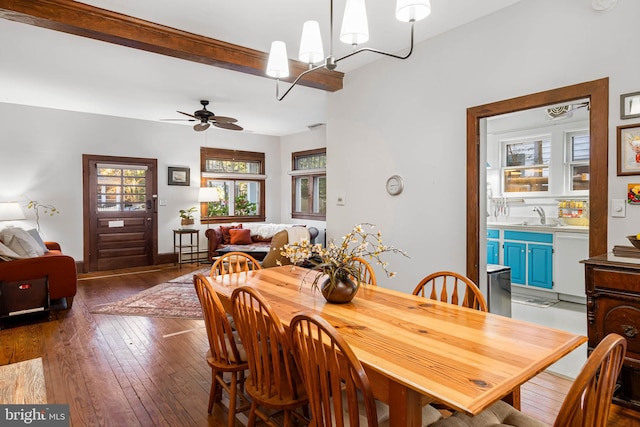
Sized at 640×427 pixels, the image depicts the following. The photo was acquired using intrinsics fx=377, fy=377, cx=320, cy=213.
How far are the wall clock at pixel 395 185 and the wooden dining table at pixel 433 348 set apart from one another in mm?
1732

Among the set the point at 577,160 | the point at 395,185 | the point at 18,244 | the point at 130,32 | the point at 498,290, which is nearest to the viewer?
the point at 130,32

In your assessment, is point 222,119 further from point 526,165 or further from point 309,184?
point 526,165

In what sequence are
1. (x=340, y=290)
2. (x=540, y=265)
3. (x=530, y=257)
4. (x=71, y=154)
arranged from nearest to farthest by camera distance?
(x=340, y=290) < (x=540, y=265) < (x=530, y=257) < (x=71, y=154)

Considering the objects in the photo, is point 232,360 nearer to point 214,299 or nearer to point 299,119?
point 214,299

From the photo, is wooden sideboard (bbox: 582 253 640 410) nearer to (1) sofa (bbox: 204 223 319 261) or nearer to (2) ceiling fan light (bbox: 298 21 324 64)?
(2) ceiling fan light (bbox: 298 21 324 64)

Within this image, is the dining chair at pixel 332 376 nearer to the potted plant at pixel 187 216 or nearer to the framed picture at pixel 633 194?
the framed picture at pixel 633 194

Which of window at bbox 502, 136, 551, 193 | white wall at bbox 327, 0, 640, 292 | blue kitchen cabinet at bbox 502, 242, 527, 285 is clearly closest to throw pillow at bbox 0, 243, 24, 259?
white wall at bbox 327, 0, 640, 292

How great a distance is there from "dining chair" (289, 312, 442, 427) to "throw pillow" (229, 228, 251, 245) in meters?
5.87

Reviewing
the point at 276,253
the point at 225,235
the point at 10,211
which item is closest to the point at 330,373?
the point at 276,253

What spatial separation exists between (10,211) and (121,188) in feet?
5.71

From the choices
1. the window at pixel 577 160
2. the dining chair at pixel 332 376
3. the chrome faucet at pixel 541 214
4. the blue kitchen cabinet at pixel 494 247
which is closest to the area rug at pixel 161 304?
the dining chair at pixel 332 376

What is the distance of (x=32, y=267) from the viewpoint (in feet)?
13.0

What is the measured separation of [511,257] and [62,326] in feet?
17.5

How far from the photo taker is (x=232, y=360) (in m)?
2.03
